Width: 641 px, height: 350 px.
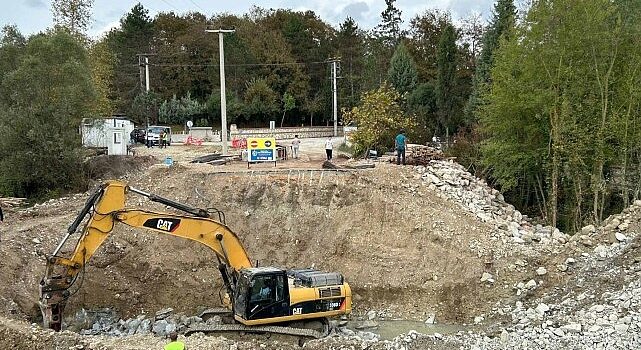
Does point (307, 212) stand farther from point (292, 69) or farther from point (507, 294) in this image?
point (292, 69)

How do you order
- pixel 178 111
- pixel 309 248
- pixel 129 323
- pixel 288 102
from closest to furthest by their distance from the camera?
1. pixel 129 323
2. pixel 309 248
3. pixel 178 111
4. pixel 288 102

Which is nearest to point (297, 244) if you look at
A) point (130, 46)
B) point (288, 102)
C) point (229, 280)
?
point (229, 280)

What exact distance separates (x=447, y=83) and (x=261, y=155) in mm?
17017

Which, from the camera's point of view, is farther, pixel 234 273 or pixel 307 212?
pixel 307 212

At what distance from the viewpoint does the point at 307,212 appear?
18297 millimetres

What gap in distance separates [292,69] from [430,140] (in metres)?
22.6

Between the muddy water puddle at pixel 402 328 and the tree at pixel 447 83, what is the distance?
22.2 m

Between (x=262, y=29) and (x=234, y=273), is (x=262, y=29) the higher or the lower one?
the higher one

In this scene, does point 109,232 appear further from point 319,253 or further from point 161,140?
point 161,140

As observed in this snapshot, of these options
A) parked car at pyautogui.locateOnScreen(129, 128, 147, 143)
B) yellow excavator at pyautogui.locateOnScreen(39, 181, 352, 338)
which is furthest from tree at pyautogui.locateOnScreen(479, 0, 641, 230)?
parked car at pyautogui.locateOnScreen(129, 128, 147, 143)

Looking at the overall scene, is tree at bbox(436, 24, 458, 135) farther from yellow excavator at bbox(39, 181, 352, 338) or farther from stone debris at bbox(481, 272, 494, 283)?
yellow excavator at bbox(39, 181, 352, 338)

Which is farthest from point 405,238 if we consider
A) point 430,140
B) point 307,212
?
point 430,140

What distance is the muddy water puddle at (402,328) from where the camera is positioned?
45.1 ft

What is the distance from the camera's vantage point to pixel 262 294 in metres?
12.0
